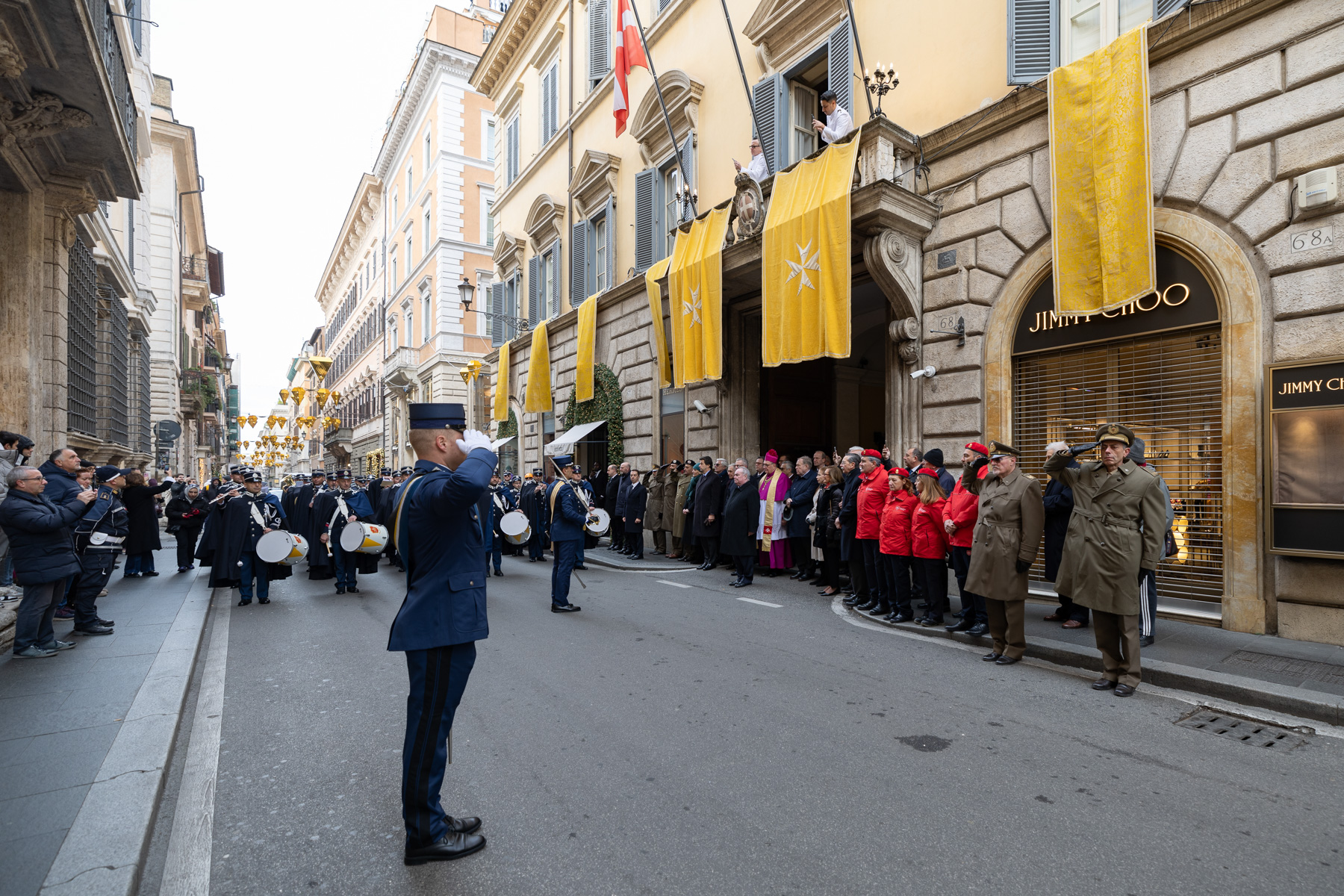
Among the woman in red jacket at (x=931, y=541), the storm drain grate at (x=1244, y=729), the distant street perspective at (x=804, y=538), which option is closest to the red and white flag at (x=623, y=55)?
the distant street perspective at (x=804, y=538)

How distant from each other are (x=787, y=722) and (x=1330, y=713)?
3.58 meters

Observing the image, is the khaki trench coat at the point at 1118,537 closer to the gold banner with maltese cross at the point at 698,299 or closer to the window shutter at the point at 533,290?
the gold banner with maltese cross at the point at 698,299

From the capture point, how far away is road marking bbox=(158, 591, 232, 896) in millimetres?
2918

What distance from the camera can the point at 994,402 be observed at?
9414 mm

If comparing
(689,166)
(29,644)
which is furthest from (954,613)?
(689,166)

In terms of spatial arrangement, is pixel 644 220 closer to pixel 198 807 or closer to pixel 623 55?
pixel 623 55

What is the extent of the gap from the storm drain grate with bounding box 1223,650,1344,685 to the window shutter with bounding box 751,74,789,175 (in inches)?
409

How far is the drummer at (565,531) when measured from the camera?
865cm

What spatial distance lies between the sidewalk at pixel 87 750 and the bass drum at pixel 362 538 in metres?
1.84

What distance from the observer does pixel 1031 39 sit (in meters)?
9.15

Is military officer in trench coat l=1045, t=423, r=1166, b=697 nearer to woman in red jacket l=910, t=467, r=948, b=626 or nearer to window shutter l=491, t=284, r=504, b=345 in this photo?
woman in red jacket l=910, t=467, r=948, b=626

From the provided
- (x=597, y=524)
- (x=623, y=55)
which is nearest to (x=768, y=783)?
(x=597, y=524)

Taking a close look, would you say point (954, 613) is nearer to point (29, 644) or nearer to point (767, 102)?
point (29, 644)

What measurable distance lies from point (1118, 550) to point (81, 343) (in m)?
15.3
